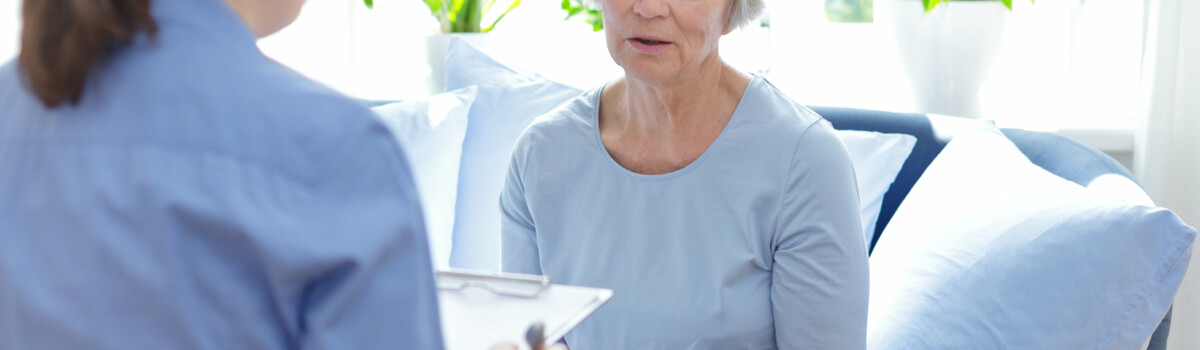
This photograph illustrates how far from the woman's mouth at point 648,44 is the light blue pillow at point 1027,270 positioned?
1.54ft

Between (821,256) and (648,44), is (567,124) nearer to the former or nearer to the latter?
(648,44)

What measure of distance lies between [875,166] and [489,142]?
801 mm

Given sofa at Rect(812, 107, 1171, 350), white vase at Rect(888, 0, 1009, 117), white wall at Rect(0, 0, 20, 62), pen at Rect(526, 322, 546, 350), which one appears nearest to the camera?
pen at Rect(526, 322, 546, 350)

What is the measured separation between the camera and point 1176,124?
1774mm

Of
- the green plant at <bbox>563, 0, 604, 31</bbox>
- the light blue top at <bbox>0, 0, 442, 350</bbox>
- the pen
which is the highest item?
the light blue top at <bbox>0, 0, 442, 350</bbox>

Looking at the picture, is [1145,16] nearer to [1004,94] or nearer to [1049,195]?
[1004,94]

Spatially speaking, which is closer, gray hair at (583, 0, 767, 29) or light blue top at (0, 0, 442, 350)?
light blue top at (0, 0, 442, 350)

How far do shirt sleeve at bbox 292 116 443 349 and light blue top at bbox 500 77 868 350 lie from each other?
0.80 meters

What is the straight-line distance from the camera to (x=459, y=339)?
2.61 ft

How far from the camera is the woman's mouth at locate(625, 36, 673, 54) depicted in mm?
1318

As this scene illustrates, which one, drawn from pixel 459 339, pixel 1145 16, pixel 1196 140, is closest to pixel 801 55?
pixel 1145 16

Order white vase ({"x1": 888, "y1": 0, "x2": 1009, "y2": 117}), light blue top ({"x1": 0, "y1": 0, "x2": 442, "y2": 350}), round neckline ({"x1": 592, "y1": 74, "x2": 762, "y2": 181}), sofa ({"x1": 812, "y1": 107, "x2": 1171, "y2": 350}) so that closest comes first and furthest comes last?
light blue top ({"x1": 0, "y1": 0, "x2": 442, "y2": 350}) → round neckline ({"x1": 592, "y1": 74, "x2": 762, "y2": 181}) → sofa ({"x1": 812, "y1": 107, "x2": 1171, "y2": 350}) → white vase ({"x1": 888, "y1": 0, "x2": 1009, "y2": 117})

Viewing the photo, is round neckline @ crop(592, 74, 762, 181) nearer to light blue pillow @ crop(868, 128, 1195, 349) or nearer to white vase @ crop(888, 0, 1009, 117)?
light blue pillow @ crop(868, 128, 1195, 349)

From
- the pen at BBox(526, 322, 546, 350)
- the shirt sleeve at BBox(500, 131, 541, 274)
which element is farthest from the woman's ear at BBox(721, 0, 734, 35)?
the pen at BBox(526, 322, 546, 350)
